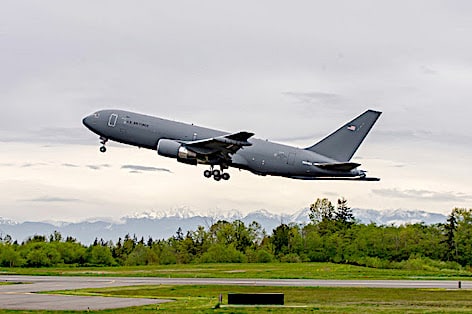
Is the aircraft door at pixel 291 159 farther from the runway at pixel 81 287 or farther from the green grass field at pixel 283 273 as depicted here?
the green grass field at pixel 283 273

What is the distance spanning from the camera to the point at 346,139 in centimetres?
6962

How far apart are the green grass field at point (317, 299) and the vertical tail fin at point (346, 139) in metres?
14.5

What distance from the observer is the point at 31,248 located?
132m

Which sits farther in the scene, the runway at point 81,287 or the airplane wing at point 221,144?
the airplane wing at point 221,144

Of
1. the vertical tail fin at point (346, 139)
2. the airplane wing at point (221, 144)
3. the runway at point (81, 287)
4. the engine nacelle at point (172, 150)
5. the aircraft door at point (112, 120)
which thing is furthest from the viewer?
the vertical tail fin at point (346, 139)

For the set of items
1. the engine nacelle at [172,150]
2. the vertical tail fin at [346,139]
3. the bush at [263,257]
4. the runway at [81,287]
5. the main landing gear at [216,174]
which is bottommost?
the runway at [81,287]

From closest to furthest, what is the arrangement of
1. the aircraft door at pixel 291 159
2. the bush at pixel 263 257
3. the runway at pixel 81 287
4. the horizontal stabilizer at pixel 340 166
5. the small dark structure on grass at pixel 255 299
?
the runway at pixel 81 287
the small dark structure on grass at pixel 255 299
the horizontal stabilizer at pixel 340 166
the aircraft door at pixel 291 159
the bush at pixel 263 257

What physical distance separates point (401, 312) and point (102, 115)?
3543cm

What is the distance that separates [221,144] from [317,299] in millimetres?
19955

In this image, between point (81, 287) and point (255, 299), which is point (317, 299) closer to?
point (255, 299)

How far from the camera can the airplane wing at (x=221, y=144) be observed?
212ft

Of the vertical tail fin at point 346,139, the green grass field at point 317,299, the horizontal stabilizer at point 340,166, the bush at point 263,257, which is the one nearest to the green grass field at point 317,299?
the green grass field at point 317,299

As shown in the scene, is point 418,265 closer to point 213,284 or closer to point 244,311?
point 213,284

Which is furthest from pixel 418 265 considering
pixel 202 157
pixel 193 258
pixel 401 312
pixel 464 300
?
pixel 401 312
